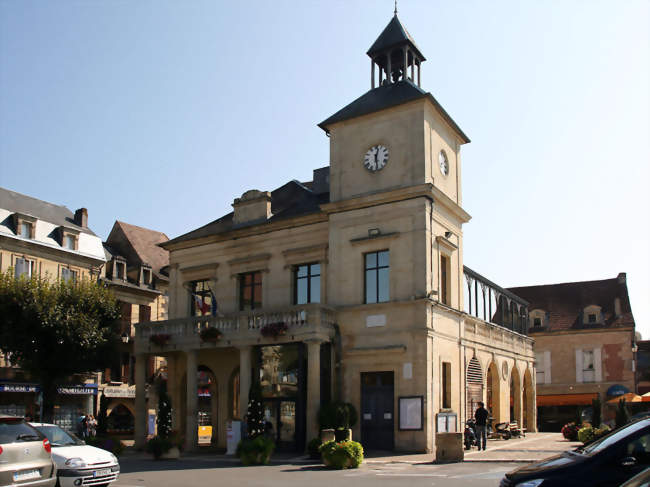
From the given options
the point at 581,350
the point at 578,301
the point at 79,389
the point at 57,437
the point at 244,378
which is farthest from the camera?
the point at 578,301

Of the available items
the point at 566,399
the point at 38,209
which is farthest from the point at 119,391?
the point at 566,399

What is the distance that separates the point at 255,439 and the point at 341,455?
361cm

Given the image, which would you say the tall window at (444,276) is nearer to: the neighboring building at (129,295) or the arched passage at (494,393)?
the arched passage at (494,393)

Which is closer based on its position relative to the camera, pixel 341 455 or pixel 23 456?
pixel 23 456

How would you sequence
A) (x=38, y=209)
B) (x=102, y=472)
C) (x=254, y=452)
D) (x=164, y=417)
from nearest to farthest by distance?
(x=102, y=472), (x=254, y=452), (x=164, y=417), (x=38, y=209)

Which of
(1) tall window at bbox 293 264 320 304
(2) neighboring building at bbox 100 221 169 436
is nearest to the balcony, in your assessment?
(1) tall window at bbox 293 264 320 304

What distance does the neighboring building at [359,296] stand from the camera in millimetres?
26172

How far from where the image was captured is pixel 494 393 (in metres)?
34.7

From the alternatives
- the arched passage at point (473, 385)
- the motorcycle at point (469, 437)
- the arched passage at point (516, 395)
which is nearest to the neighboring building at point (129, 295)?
the arched passage at point (473, 385)

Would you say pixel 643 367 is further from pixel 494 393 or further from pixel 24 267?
pixel 24 267

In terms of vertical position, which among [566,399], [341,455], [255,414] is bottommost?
[566,399]

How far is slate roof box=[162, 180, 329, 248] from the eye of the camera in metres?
31.2

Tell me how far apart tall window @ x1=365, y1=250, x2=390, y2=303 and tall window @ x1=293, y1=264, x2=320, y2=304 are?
9.45 feet

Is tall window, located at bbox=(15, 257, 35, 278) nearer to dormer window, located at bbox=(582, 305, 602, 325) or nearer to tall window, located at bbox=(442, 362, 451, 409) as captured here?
tall window, located at bbox=(442, 362, 451, 409)
